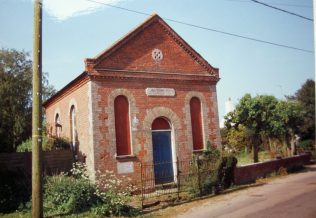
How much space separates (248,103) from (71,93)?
11.2 meters

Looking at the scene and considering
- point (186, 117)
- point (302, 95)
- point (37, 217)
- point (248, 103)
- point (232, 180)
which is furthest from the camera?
point (302, 95)

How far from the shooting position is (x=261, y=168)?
18.6 m

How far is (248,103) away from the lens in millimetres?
20906

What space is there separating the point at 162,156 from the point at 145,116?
2.31 m

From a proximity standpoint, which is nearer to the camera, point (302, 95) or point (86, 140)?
point (86, 140)

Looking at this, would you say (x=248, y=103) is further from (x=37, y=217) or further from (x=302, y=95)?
(x=302, y=95)

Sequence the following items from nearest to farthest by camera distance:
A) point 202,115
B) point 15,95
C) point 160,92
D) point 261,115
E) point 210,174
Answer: point 210,174 < point 160,92 < point 202,115 < point 261,115 < point 15,95

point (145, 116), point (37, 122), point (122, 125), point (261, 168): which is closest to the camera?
point (37, 122)

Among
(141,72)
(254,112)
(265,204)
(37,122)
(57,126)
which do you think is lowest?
(265,204)

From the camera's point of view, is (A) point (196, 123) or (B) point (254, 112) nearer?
(A) point (196, 123)

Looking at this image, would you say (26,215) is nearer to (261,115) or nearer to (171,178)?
(171,178)

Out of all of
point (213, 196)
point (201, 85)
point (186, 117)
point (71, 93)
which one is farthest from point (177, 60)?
point (213, 196)

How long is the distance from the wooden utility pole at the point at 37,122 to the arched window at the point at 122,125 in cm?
700

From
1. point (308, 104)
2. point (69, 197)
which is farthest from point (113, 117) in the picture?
point (308, 104)
